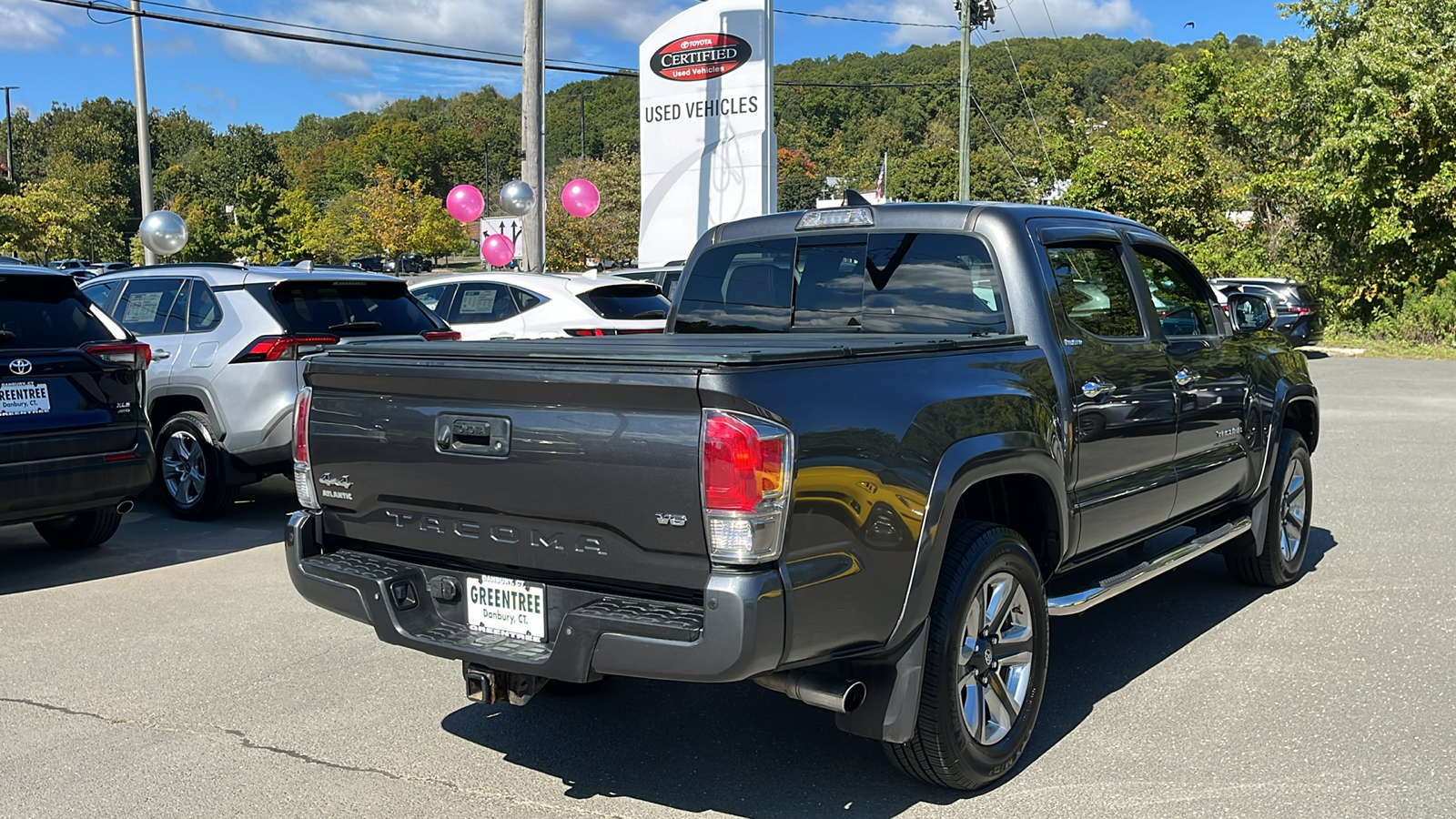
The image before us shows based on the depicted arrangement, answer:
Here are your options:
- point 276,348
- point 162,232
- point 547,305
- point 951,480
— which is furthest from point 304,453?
point 162,232

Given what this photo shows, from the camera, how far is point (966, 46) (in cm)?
3322

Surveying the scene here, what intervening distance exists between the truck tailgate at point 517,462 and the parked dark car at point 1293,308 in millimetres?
20324

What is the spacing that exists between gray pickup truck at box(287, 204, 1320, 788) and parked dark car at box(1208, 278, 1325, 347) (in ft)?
59.9

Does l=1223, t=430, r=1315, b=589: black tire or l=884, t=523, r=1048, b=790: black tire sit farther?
l=1223, t=430, r=1315, b=589: black tire

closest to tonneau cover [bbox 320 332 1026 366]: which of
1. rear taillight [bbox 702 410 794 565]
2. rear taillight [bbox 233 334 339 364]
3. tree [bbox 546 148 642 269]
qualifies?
rear taillight [bbox 702 410 794 565]

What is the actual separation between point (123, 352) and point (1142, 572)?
5.85 meters

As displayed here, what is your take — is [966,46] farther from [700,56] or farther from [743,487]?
[743,487]

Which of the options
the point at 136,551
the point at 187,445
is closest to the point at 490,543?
the point at 136,551

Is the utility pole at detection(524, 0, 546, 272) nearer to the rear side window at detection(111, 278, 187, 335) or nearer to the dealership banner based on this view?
the dealership banner

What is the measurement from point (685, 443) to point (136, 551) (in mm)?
6011

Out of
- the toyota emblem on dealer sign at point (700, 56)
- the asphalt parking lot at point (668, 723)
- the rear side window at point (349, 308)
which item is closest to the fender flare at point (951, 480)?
the asphalt parking lot at point (668, 723)

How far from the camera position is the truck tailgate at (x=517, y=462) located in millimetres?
3127

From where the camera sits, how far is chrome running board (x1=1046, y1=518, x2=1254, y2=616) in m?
4.42

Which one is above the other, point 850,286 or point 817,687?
point 850,286
